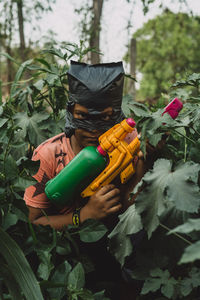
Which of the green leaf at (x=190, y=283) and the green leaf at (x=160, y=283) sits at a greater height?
the green leaf at (x=190, y=283)

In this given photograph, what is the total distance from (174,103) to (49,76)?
814 millimetres

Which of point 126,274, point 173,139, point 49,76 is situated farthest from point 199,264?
point 49,76

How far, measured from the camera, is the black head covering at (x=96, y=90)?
4.12 ft

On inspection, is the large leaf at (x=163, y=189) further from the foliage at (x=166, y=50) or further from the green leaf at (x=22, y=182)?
the foliage at (x=166, y=50)

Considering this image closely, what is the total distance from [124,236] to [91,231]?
311mm

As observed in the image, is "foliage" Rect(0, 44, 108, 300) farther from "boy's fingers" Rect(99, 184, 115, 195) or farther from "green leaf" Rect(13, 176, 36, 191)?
"boy's fingers" Rect(99, 184, 115, 195)

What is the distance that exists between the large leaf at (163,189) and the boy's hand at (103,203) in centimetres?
46

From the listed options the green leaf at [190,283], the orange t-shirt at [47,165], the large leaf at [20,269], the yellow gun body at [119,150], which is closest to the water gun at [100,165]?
the yellow gun body at [119,150]

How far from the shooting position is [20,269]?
900 millimetres

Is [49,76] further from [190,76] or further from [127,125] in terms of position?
[190,76]

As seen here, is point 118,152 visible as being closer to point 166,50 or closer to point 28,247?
point 28,247

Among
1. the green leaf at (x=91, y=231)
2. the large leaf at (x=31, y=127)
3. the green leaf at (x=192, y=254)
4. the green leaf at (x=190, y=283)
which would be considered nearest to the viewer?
the green leaf at (x=192, y=254)

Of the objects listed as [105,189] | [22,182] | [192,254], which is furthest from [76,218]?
[192,254]

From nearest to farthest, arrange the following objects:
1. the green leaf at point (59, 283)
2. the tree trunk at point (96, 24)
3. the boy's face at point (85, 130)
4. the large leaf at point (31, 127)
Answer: the green leaf at point (59, 283)
the boy's face at point (85, 130)
the large leaf at point (31, 127)
the tree trunk at point (96, 24)
